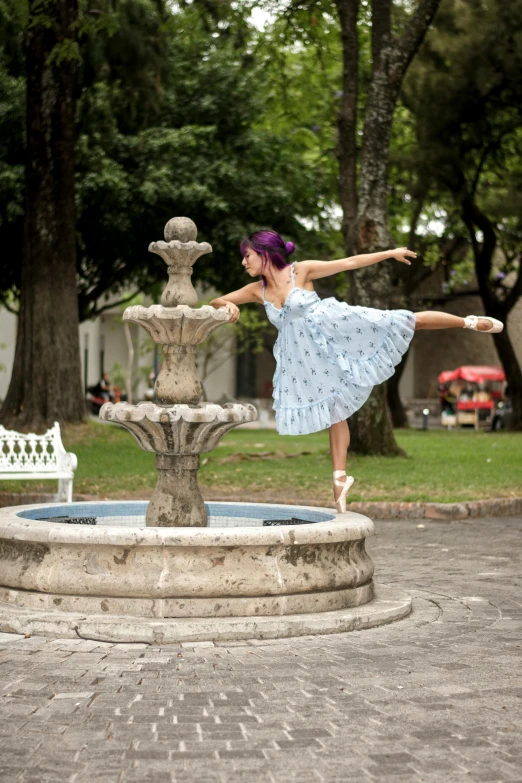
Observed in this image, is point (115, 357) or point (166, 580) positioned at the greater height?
point (115, 357)

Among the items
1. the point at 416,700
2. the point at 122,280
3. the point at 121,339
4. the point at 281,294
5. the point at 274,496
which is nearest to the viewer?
the point at 416,700

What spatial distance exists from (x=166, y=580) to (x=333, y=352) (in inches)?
82.2

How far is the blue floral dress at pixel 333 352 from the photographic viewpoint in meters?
7.44

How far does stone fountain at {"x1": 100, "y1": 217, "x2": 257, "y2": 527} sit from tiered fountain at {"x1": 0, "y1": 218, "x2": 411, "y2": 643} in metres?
0.01

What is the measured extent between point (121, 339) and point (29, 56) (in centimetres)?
3780

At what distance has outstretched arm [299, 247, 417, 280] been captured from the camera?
23.5 feet

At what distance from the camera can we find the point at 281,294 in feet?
24.6

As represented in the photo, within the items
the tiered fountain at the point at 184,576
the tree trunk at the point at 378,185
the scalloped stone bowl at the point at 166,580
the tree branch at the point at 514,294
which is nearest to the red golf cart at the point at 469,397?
the tree branch at the point at 514,294

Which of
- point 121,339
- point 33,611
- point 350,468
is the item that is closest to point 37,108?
point 350,468

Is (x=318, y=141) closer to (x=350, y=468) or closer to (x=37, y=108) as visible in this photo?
(x=37, y=108)

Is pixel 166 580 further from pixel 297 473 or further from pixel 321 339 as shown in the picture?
pixel 297 473

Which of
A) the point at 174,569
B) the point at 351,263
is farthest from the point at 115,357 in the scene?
the point at 174,569

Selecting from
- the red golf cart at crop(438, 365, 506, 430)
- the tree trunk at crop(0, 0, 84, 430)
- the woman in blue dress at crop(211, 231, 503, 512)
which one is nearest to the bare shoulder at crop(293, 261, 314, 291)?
the woman in blue dress at crop(211, 231, 503, 512)

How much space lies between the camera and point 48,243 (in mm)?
18781
